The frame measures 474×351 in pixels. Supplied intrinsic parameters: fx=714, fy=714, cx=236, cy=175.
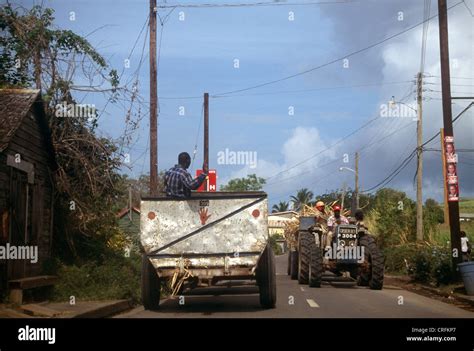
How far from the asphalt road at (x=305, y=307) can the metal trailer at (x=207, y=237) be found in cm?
80

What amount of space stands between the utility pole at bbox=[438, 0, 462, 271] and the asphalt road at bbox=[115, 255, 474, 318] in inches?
124

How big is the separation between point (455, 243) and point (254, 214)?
9.52 meters

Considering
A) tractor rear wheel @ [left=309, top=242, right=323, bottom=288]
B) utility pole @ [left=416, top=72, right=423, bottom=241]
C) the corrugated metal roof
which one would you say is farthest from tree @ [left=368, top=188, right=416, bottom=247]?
the corrugated metal roof

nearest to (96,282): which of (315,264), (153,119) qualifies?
(315,264)

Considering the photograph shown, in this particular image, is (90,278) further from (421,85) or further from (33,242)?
(421,85)

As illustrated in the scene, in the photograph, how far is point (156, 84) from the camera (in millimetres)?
23562

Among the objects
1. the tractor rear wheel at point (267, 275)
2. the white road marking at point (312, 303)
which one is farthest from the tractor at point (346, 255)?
the tractor rear wheel at point (267, 275)

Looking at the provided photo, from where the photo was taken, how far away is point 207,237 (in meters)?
13.5

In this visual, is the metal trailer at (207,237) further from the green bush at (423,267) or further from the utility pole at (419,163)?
the utility pole at (419,163)

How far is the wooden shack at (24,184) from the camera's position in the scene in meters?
15.4

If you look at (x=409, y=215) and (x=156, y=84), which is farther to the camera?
(x=409, y=215)
